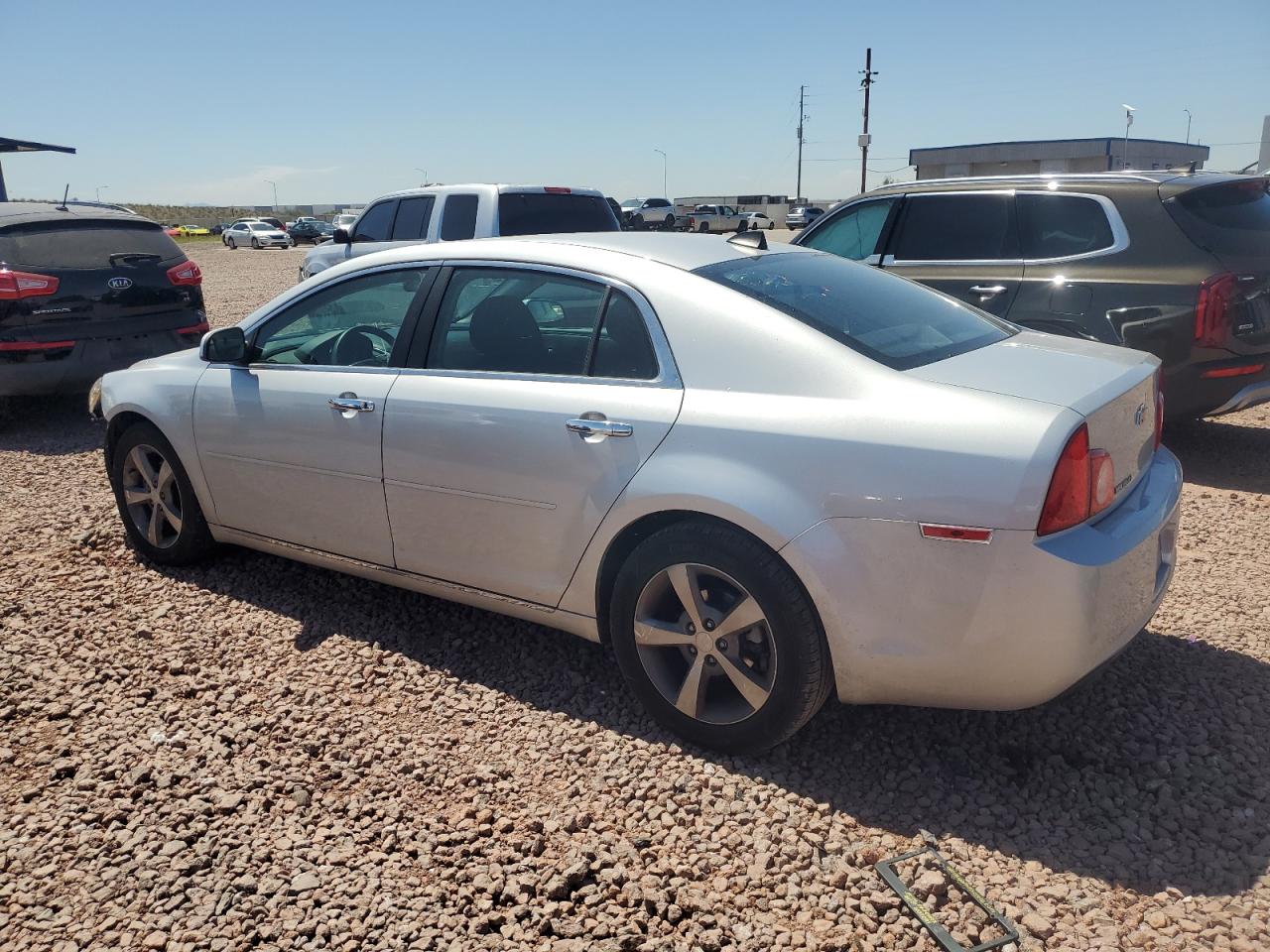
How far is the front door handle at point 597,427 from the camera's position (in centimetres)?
305

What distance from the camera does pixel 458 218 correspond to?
994cm

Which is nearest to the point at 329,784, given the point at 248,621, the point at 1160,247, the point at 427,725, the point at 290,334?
the point at 427,725

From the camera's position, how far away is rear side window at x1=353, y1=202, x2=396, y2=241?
11.0m

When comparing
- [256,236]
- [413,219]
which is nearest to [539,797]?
[413,219]

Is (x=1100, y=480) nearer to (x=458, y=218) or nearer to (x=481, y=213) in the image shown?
(x=481, y=213)

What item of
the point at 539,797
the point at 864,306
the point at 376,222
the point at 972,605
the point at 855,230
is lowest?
the point at 539,797

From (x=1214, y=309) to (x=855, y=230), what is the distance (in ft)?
8.95

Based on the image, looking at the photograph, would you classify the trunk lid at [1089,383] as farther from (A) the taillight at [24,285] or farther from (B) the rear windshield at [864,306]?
(A) the taillight at [24,285]

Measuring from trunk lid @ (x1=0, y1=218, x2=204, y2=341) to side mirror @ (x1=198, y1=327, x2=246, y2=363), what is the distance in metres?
4.20

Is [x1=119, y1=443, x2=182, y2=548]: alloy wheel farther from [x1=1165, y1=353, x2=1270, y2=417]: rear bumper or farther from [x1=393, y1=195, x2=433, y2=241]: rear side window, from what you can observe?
[x1=393, y1=195, x2=433, y2=241]: rear side window

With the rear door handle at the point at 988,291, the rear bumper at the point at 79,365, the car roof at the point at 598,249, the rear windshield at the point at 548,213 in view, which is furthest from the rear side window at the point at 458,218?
the car roof at the point at 598,249

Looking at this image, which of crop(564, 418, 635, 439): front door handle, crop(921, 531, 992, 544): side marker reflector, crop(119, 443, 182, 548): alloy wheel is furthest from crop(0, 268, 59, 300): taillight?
crop(921, 531, 992, 544): side marker reflector

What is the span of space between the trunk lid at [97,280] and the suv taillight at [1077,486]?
7533 mm

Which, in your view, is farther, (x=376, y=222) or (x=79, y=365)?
(x=376, y=222)
